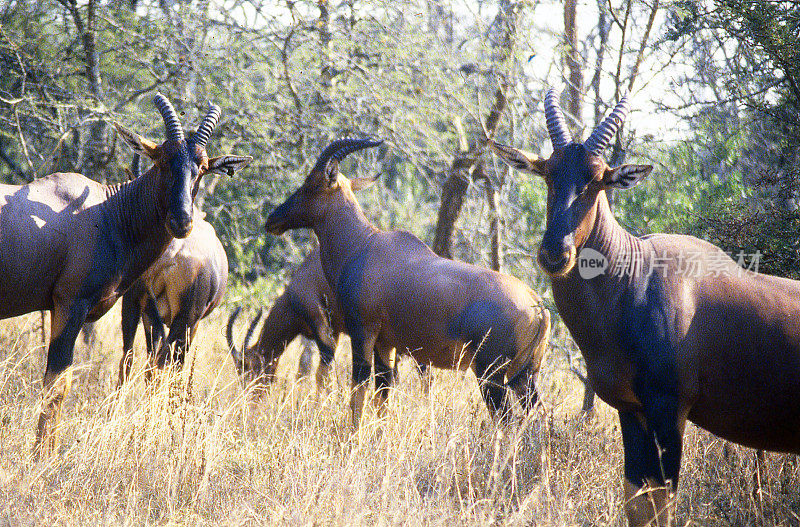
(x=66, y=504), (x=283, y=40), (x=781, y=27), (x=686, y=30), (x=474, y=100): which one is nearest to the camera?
(x=66, y=504)

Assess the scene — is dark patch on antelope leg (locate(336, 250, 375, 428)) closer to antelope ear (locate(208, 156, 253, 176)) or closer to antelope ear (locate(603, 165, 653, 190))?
antelope ear (locate(208, 156, 253, 176))

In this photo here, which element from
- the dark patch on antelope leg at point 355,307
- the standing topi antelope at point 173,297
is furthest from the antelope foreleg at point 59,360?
the dark patch on antelope leg at point 355,307

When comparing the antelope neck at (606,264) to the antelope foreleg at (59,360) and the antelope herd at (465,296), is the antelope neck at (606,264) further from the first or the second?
the antelope foreleg at (59,360)

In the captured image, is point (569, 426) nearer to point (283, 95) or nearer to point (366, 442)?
point (366, 442)

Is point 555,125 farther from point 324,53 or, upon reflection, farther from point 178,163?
point 324,53

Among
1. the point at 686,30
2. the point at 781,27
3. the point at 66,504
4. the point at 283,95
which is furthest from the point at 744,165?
the point at 66,504

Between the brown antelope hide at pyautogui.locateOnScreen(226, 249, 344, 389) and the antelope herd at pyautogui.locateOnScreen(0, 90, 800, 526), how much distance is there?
0.02 metres

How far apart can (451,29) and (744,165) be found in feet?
12.8

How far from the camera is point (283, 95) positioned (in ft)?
30.2

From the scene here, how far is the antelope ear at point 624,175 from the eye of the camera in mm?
4055

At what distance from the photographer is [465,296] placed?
6.06 meters

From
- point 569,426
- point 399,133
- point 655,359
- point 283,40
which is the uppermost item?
point 283,40

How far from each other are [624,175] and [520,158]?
0.58 meters

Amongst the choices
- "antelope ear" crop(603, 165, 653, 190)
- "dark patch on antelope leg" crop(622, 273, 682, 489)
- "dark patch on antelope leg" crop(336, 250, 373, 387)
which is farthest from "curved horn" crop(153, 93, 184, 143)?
"dark patch on antelope leg" crop(622, 273, 682, 489)
